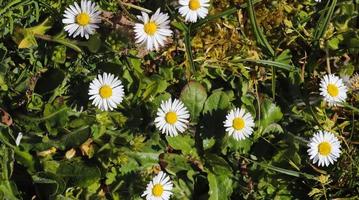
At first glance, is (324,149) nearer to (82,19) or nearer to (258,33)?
(258,33)

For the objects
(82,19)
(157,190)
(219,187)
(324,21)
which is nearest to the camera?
(82,19)

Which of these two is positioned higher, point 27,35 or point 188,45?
point 188,45

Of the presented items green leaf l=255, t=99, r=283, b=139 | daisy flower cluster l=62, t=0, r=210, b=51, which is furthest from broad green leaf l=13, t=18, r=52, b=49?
green leaf l=255, t=99, r=283, b=139

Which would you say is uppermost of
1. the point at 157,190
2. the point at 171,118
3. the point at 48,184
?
the point at 171,118

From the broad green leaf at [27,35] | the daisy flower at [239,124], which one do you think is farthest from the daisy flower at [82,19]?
the daisy flower at [239,124]

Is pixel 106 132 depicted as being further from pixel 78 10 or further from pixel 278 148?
pixel 278 148

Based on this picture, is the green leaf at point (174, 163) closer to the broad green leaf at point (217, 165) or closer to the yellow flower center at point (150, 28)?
the broad green leaf at point (217, 165)

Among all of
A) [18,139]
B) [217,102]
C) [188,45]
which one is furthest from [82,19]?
[217,102]

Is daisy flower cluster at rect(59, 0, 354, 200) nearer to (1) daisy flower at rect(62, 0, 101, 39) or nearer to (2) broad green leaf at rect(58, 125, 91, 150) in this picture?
(1) daisy flower at rect(62, 0, 101, 39)
